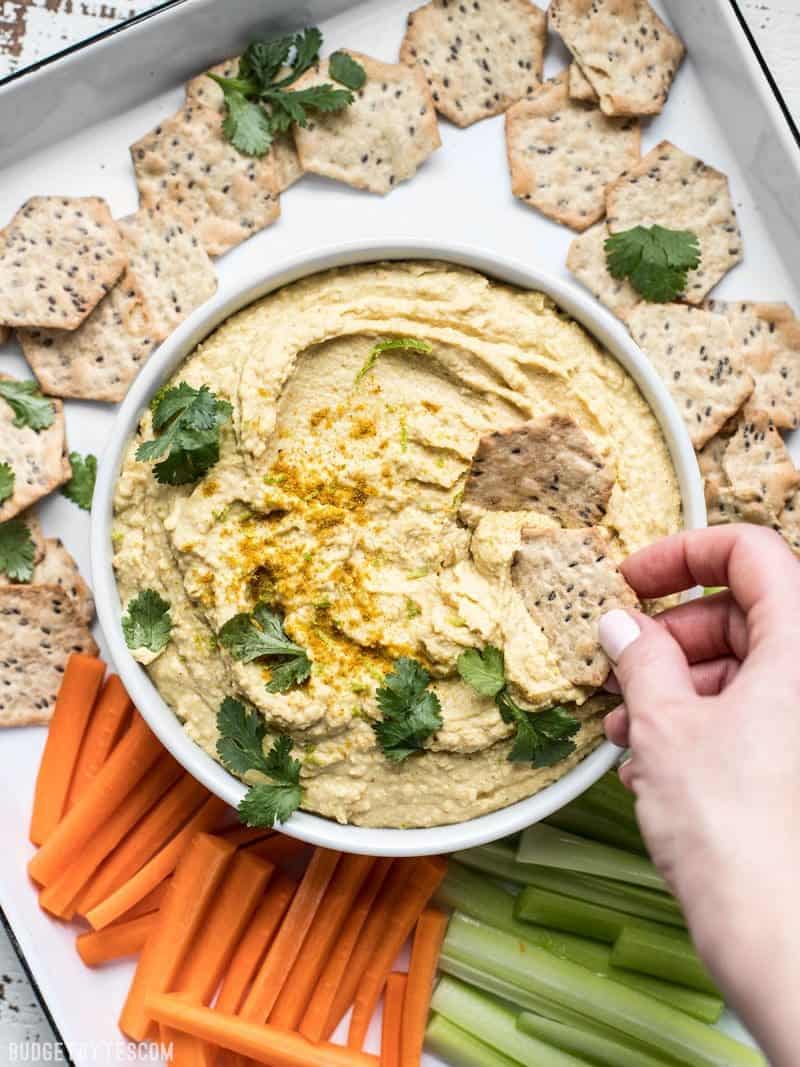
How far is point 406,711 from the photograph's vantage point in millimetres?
2322

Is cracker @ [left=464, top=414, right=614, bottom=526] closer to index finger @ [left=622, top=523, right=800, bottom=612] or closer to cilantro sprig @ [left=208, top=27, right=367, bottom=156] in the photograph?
index finger @ [left=622, top=523, right=800, bottom=612]

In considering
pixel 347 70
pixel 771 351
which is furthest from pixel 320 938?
pixel 347 70

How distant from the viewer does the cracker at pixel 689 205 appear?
288 centimetres

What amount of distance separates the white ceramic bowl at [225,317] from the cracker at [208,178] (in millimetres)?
358

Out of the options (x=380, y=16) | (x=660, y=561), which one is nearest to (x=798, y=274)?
(x=660, y=561)

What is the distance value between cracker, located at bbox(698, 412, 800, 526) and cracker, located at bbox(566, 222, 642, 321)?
16.1 inches

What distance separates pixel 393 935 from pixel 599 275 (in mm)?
1735

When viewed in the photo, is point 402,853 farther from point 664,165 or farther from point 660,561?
point 664,165

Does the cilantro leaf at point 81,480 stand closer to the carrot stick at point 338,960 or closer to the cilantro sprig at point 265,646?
the cilantro sprig at point 265,646

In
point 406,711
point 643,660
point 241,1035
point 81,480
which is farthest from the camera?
point 81,480

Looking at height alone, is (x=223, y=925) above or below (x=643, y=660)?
below

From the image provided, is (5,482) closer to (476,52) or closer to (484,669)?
(484,669)

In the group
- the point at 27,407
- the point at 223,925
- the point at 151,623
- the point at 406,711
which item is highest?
the point at 27,407

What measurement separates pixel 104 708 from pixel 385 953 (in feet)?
3.08
